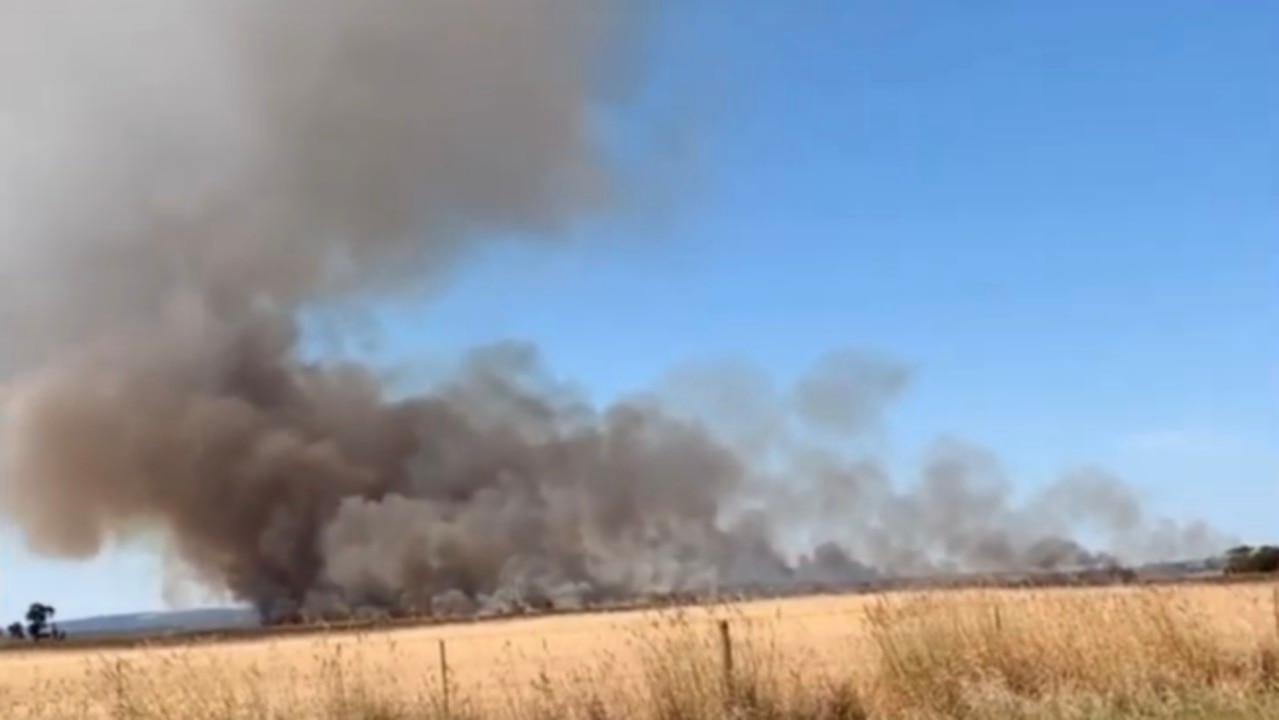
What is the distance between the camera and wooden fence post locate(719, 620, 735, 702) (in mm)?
14906

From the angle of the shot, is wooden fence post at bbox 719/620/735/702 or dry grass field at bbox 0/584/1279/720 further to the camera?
wooden fence post at bbox 719/620/735/702

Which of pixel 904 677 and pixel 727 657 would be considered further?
pixel 904 677

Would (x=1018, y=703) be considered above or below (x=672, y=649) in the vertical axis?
below

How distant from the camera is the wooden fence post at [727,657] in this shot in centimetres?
1491

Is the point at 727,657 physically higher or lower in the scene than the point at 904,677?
higher

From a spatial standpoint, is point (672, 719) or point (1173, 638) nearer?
point (672, 719)

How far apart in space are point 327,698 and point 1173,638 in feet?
29.9

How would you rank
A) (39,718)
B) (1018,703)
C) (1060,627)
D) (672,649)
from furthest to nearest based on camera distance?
(39,718) < (1060,627) < (672,649) < (1018,703)

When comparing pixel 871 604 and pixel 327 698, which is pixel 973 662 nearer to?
pixel 871 604

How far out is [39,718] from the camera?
1827 cm

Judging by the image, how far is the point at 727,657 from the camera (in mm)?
15328

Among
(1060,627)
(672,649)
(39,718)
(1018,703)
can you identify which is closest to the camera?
(1018,703)

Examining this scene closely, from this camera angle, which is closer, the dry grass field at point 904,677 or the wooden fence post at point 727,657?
the dry grass field at point 904,677

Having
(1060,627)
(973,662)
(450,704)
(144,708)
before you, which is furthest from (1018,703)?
(144,708)
